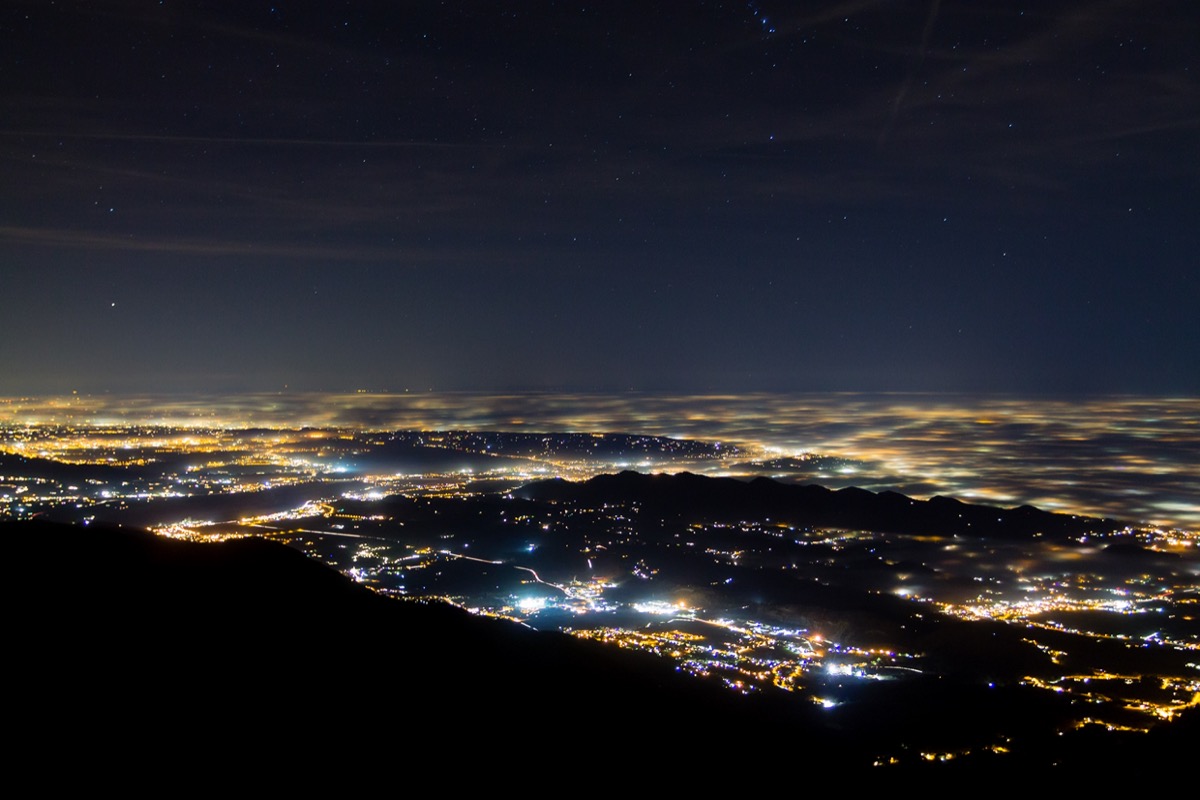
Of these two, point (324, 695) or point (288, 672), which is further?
point (288, 672)

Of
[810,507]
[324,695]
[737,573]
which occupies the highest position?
[324,695]

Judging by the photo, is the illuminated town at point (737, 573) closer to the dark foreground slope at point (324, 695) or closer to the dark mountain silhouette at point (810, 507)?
the dark mountain silhouette at point (810, 507)

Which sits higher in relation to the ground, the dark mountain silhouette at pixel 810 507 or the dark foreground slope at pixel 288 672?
the dark foreground slope at pixel 288 672

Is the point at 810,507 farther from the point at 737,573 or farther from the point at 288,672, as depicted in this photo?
the point at 288,672

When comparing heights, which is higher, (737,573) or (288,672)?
(288,672)

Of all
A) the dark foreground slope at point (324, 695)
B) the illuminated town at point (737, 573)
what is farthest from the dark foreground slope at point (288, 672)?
the illuminated town at point (737, 573)

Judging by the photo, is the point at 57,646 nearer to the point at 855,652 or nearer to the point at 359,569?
the point at 855,652

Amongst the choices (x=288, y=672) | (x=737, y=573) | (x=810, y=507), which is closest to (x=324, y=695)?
(x=288, y=672)
